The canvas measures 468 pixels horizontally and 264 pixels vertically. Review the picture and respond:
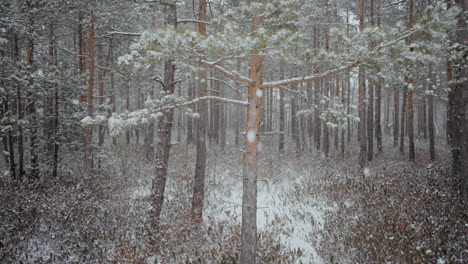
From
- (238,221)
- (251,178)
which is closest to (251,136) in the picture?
(251,178)

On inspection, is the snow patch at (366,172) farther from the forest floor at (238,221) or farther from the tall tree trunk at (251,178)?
the tall tree trunk at (251,178)

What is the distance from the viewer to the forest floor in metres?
5.66

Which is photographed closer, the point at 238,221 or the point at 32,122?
the point at 238,221

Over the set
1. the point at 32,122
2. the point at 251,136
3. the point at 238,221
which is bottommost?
the point at 238,221

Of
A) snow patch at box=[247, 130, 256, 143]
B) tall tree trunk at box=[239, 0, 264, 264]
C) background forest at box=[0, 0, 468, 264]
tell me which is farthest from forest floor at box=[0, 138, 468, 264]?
snow patch at box=[247, 130, 256, 143]

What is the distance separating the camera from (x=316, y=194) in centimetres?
934

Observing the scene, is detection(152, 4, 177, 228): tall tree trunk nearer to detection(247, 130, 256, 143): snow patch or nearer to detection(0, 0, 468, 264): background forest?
detection(0, 0, 468, 264): background forest

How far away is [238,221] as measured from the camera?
26.2 feet

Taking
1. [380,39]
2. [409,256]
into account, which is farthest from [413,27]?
[409,256]

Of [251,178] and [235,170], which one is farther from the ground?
[251,178]

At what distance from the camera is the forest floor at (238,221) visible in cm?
566

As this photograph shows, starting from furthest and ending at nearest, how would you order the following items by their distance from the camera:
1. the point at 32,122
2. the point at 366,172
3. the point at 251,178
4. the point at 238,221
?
the point at 366,172 → the point at 32,122 → the point at 238,221 → the point at 251,178

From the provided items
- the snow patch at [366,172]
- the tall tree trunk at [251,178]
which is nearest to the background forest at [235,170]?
the tall tree trunk at [251,178]

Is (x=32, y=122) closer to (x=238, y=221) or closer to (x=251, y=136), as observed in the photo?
(x=238, y=221)
